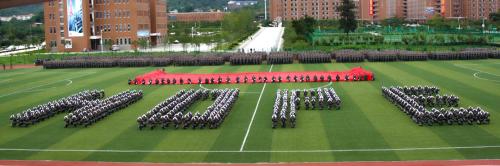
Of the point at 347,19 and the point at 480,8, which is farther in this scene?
the point at 480,8

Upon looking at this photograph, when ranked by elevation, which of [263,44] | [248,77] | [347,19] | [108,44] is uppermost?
[347,19]

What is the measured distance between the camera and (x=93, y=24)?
331ft

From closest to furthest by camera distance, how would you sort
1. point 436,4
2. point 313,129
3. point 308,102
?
point 313,129 → point 308,102 → point 436,4

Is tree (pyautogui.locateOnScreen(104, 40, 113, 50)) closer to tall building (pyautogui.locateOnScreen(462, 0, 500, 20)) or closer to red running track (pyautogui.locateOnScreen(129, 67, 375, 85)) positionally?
red running track (pyautogui.locateOnScreen(129, 67, 375, 85))

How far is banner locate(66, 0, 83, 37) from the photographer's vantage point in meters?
97.6

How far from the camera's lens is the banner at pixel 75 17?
97625 millimetres

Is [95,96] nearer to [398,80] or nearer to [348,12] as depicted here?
[398,80]

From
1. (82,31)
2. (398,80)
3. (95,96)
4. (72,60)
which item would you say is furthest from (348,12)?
(95,96)

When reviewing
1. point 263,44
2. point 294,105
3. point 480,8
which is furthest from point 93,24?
point 480,8

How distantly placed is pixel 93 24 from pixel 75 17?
357 centimetres

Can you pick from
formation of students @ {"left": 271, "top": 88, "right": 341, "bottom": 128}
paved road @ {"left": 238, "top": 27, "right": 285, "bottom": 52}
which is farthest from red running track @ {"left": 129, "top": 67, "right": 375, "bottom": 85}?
paved road @ {"left": 238, "top": 27, "right": 285, "bottom": 52}

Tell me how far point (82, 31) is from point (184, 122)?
75.9 m

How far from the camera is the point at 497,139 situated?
79.8 feet

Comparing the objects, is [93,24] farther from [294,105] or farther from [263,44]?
[294,105]
